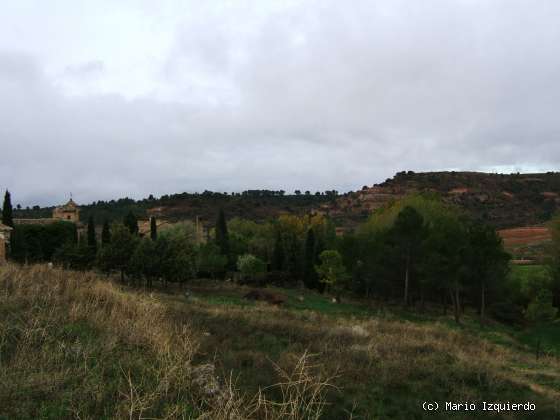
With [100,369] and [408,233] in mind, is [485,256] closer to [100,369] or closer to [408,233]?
[408,233]

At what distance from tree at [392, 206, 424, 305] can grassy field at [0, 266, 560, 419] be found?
20.1 metres

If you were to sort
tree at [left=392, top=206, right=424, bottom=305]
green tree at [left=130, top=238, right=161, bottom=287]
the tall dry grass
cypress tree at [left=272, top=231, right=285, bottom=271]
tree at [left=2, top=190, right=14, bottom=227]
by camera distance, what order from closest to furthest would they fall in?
the tall dry grass < tree at [left=392, top=206, right=424, bottom=305] < green tree at [left=130, top=238, right=161, bottom=287] < tree at [left=2, top=190, right=14, bottom=227] < cypress tree at [left=272, top=231, right=285, bottom=271]

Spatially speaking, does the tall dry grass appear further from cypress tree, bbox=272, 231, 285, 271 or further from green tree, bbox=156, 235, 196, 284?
cypress tree, bbox=272, 231, 285, 271

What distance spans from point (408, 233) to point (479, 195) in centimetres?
8210

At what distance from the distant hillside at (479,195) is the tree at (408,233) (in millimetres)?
61299

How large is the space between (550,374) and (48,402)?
1398 cm

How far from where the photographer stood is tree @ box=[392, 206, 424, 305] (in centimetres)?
3325

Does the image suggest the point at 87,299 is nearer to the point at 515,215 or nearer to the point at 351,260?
the point at 351,260

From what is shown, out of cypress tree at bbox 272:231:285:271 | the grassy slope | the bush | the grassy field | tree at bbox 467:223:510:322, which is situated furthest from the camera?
cypress tree at bbox 272:231:285:271

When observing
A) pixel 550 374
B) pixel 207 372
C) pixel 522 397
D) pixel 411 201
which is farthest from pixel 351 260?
pixel 207 372

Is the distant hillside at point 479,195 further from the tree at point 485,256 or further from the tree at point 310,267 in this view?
the tree at point 485,256

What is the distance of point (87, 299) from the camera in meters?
8.75

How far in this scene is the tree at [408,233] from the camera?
33250 millimetres

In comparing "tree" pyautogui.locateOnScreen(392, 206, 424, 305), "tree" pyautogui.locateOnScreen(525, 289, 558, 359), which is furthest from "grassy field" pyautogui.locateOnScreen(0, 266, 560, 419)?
"tree" pyautogui.locateOnScreen(392, 206, 424, 305)
